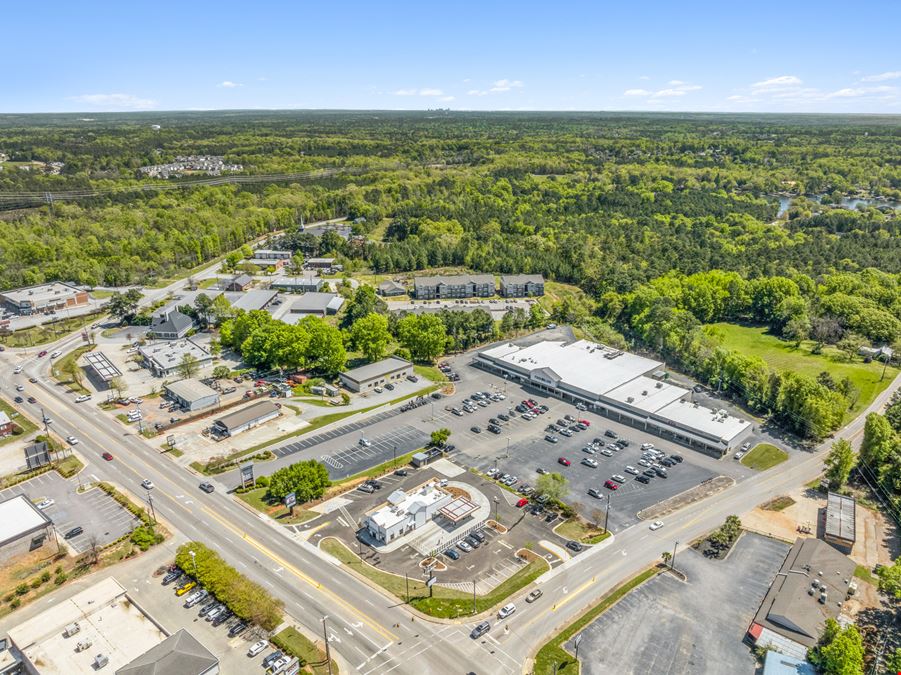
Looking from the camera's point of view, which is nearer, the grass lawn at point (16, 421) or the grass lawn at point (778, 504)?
the grass lawn at point (778, 504)

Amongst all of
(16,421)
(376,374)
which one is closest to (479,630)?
(376,374)

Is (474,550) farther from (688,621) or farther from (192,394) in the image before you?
(192,394)

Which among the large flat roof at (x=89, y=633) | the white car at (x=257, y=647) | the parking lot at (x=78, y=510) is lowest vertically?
the parking lot at (x=78, y=510)

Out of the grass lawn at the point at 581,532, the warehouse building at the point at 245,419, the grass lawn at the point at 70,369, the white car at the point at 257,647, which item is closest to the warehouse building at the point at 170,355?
the grass lawn at the point at 70,369

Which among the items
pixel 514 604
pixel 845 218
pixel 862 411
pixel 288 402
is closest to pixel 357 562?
pixel 514 604

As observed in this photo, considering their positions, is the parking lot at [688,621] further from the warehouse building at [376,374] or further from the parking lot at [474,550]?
the warehouse building at [376,374]
